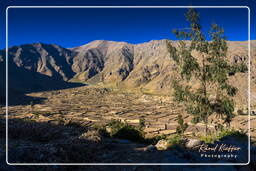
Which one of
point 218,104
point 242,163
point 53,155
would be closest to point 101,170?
point 53,155

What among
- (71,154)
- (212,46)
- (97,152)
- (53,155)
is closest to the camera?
(53,155)

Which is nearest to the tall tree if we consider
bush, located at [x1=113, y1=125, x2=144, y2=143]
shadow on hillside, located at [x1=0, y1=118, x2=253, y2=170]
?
bush, located at [x1=113, y1=125, x2=144, y2=143]

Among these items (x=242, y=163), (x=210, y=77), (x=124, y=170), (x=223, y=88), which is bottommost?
(x=124, y=170)

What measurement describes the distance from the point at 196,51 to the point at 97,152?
12285 millimetres

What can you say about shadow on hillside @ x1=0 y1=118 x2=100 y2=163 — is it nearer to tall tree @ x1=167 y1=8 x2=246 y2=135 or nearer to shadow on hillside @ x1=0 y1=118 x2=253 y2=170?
shadow on hillside @ x1=0 y1=118 x2=253 y2=170

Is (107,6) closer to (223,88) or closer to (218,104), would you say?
(223,88)

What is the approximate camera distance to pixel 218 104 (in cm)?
1694

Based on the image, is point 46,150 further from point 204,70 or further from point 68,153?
point 204,70

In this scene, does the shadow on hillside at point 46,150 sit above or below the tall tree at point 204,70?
below

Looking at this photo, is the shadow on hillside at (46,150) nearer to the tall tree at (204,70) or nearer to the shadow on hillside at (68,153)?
the shadow on hillside at (68,153)

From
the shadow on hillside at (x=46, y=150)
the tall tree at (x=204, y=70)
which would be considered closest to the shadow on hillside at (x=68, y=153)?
the shadow on hillside at (x=46, y=150)

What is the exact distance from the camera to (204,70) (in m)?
15.9

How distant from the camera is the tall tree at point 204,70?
14.9 m

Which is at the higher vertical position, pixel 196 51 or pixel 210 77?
pixel 196 51
